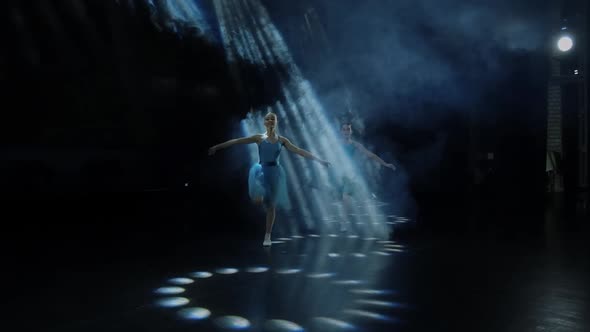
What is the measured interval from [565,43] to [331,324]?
26.1ft

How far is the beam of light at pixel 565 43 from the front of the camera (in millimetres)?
7703

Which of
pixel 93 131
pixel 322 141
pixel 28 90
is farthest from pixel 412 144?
pixel 28 90

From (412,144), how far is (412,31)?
3178 mm

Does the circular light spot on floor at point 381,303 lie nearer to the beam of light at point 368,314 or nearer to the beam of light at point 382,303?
the beam of light at point 382,303

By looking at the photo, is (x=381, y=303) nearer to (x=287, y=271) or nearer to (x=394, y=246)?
(x=287, y=271)

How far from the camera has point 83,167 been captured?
923cm

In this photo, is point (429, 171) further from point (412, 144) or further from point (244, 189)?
point (244, 189)

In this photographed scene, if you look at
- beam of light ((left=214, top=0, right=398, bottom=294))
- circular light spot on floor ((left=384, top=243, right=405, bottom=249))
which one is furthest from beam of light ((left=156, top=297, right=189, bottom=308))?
beam of light ((left=214, top=0, right=398, bottom=294))

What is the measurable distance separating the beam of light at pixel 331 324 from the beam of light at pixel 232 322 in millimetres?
293

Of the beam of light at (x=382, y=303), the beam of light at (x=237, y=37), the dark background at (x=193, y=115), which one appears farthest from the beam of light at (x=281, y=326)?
the beam of light at (x=237, y=37)

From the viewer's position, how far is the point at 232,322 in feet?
6.17

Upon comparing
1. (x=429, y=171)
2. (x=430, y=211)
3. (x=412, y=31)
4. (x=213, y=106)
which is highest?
(x=412, y=31)

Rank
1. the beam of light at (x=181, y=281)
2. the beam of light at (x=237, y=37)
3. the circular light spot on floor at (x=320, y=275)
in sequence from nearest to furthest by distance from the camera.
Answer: the beam of light at (x=181, y=281) → the circular light spot on floor at (x=320, y=275) → the beam of light at (x=237, y=37)

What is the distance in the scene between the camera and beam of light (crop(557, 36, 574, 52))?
303 inches
